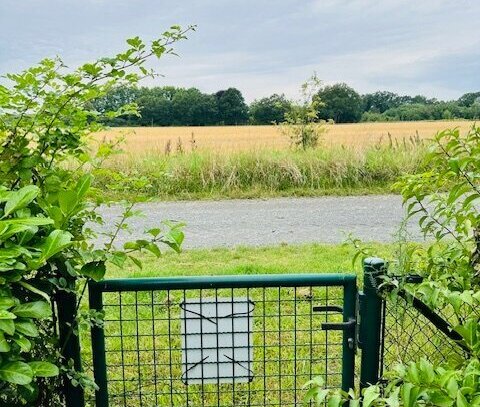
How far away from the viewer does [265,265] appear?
215 inches

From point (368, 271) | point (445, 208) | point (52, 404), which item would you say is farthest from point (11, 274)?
point (445, 208)

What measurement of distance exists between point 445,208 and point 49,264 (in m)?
1.32

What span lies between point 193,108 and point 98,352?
27.7 meters

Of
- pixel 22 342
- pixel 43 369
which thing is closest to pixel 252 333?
pixel 43 369

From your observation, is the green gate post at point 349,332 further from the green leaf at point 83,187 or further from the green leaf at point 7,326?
the green leaf at point 7,326

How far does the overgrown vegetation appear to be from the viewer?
106cm

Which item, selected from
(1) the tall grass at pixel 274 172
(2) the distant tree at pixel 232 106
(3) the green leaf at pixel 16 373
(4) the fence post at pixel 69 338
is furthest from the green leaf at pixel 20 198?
(2) the distant tree at pixel 232 106

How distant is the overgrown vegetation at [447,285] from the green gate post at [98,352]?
880 mm

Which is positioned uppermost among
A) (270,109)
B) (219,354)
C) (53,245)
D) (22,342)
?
(270,109)

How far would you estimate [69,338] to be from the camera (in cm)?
181

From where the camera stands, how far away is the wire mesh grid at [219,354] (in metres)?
1.90

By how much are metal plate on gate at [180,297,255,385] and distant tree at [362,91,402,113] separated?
1276 inches

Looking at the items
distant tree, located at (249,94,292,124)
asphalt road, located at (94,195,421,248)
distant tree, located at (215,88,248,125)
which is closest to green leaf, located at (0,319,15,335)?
asphalt road, located at (94,195,421,248)

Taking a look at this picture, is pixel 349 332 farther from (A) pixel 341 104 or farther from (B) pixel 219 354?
(A) pixel 341 104
